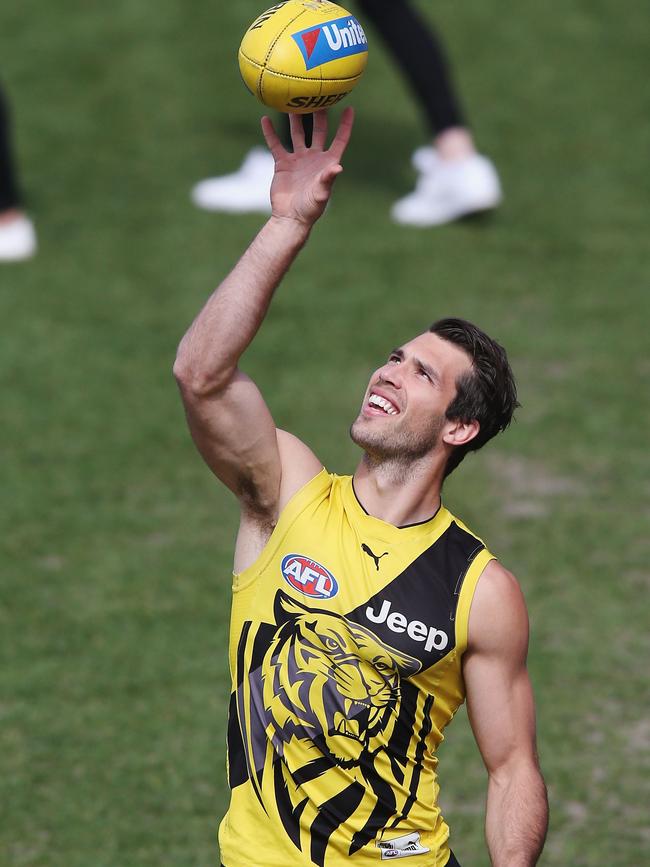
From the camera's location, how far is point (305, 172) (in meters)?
3.80

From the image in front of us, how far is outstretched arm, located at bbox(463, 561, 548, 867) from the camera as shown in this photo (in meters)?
3.63

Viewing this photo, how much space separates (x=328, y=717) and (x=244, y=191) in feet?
23.8

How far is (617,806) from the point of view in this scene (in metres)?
5.57

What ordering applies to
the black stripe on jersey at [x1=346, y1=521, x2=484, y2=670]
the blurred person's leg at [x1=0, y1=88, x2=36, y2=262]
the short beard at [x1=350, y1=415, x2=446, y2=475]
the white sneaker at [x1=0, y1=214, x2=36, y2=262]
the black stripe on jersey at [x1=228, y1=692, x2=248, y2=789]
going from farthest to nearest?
the white sneaker at [x1=0, y1=214, x2=36, y2=262] < the blurred person's leg at [x1=0, y1=88, x2=36, y2=262] < the black stripe on jersey at [x1=228, y1=692, x2=248, y2=789] < the short beard at [x1=350, y1=415, x2=446, y2=475] < the black stripe on jersey at [x1=346, y1=521, x2=484, y2=670]

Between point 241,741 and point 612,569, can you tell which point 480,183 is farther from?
point 241,741

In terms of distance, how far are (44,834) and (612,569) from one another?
322 centimetres

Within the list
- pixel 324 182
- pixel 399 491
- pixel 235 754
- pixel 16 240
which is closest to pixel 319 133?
pixel 324 182

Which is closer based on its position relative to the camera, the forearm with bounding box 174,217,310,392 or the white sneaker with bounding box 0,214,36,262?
the forearm with bounding box 174,217,310,392

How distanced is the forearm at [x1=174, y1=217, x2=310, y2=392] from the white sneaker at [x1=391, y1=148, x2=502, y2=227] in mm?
6276

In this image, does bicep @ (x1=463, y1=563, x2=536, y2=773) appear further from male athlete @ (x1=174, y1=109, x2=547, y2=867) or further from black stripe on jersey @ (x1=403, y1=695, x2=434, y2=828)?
black stripe on jersey @ (x1=403, y1=695, x2=434, y2=828)

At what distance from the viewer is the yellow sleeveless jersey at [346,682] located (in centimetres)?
363

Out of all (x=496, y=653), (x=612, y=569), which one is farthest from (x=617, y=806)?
(x=496, y=653)

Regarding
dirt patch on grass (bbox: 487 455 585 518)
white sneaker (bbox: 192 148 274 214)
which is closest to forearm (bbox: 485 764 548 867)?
dirt patch on grass (bbox: 487 455 585 518)

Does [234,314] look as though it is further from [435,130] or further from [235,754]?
[435,130]
